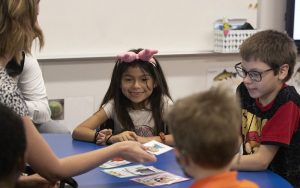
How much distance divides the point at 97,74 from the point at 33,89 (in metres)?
1.07

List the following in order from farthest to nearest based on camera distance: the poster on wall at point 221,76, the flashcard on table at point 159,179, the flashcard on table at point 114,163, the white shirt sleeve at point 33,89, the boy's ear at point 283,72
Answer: the poster on wall at point 221,76 < the white shirt sleeve at point 33,89 < the boy's ear at point 283,72 < the flashcard on table at point 114,163 < the flashcard on table at point 159,179

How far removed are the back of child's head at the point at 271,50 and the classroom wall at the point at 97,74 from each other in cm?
174

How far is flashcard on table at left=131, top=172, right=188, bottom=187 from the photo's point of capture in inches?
79.6

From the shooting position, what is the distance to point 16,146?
1.37 meters

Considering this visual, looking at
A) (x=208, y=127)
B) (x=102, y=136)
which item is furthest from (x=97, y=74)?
(x=208, y=127)

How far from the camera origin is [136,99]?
301cm

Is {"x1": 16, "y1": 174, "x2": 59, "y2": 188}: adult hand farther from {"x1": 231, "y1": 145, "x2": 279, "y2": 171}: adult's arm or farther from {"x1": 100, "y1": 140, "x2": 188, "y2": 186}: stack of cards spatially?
{"x1": 231, "y1": 145, "x2": 279, "y2": 171}: adult's arm

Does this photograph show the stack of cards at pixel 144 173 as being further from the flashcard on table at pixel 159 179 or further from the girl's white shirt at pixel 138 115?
the girl's white shirt at pixel 138 115

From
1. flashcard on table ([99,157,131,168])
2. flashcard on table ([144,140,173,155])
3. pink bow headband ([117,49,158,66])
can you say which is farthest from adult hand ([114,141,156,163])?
pink bow headband ([117,49,158,66])

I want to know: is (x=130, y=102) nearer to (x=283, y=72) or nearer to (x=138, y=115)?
(x=138, y=115)

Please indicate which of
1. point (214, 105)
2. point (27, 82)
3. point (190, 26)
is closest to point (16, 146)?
point (214, 105)

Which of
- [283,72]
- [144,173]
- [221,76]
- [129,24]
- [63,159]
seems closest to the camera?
[63,159]

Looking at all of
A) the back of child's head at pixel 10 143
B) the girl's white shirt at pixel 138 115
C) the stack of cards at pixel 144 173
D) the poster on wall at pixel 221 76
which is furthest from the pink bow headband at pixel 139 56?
the back of child's head at pixel 10 143

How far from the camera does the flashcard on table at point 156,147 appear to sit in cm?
242
